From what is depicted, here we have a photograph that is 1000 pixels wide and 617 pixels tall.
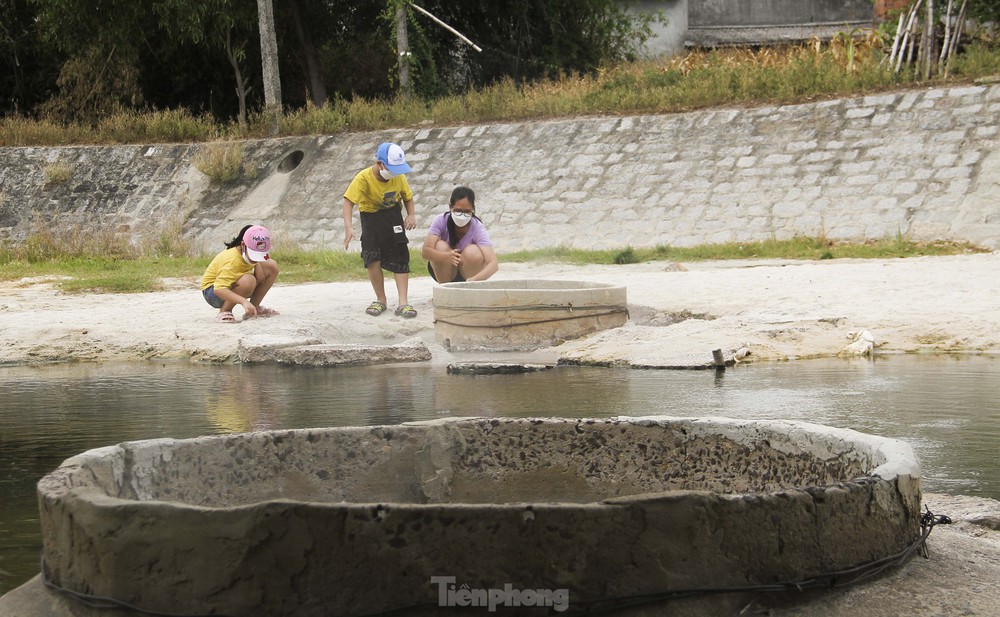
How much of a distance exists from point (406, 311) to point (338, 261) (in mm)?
4332

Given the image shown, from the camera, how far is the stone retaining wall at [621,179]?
15.0 m

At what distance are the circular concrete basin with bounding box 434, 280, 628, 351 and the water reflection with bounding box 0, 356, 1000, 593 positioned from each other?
30.9 inches

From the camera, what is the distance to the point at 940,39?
687 inches

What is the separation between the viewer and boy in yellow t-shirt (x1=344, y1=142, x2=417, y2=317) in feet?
33.3

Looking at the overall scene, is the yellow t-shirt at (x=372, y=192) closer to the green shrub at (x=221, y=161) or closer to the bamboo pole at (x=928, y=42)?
the bamboo pole at (x=928, y=42)

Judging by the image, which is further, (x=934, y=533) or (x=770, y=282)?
(x=770, y=282)

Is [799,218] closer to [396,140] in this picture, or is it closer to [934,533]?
[396,140]

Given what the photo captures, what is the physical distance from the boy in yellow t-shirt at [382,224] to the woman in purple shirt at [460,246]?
1.00ft

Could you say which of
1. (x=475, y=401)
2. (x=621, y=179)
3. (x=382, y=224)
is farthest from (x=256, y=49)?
(x=475, y=401)

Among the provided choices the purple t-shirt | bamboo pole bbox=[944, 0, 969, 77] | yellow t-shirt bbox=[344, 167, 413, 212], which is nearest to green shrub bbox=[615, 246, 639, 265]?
the purple t-shirt

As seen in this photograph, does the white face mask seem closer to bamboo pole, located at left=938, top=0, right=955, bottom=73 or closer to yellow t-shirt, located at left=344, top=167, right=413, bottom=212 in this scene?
yellow t-shirt, located at left=344, top=167, right=413, bottom=212

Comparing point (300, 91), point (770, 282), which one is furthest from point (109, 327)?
point (300, 91)

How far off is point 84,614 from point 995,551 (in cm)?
235

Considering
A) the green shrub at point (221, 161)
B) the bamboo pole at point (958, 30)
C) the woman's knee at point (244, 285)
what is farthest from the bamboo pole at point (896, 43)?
the woman's knee at point (244, 285)
